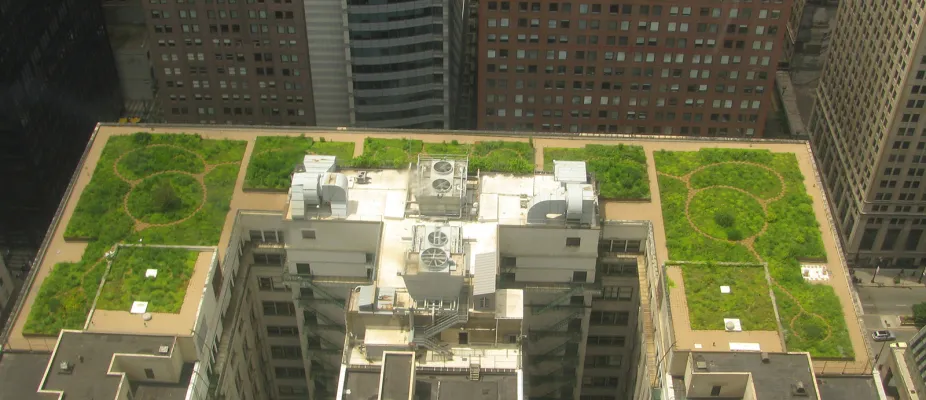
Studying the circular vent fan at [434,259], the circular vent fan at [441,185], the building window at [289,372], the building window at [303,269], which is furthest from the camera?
the building window at [289,372]

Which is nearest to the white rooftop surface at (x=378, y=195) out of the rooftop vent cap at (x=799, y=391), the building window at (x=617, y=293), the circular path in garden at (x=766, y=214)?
the building window at (x=617, y=293)

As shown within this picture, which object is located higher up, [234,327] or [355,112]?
[355,112]

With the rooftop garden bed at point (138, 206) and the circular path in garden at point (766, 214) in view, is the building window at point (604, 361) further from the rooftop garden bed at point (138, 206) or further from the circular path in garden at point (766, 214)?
Result: the rooftop garden bed at point (138, 206)

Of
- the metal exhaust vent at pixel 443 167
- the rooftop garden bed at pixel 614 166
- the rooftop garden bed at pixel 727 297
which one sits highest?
the rooftop garden bed at pixel 614 166

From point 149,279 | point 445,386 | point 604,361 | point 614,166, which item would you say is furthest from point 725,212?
point 149,279

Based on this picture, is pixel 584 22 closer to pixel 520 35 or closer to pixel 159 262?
pixel 520 35

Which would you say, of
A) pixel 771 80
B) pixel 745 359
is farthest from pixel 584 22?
pixel 745 359

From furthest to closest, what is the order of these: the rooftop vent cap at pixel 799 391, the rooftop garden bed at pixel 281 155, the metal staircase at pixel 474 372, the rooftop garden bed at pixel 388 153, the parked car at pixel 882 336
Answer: the parked car at pixel 882 336 → the rooftop garden bed at pixel 281 155 → the rooftop garden bed at pixel 388 153 → the metal staircase at pixel 474 372 → the rooftop vent cap at pixel 799 391
